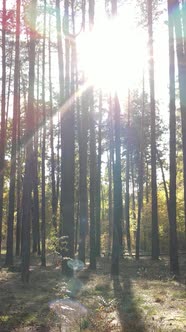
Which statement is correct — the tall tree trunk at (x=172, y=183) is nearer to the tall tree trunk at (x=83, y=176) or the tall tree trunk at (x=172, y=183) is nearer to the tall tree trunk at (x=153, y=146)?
the tall tree trunk at (x=83, y=176)

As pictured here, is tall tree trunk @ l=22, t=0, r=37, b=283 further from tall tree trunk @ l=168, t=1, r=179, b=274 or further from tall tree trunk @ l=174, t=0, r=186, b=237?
tall tree trunk @ l=168, t=1, r=179, b=274

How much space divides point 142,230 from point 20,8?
70.7ft

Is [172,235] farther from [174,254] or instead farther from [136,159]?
[136,159]

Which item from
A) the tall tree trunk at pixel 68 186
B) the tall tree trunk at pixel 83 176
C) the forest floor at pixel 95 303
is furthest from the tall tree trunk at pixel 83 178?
the tall tree trunk at pixel 68 186

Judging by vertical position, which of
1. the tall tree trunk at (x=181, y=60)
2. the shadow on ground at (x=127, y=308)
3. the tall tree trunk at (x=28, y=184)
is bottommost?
the shadow on ground at (x=127, y=308)

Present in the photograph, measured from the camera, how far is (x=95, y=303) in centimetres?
872

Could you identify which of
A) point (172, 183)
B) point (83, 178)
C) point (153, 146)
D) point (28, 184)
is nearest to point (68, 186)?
point (28, 184)

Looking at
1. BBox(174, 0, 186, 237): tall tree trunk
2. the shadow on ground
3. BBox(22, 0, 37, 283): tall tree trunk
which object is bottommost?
the shadow on ground

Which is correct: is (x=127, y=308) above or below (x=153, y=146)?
below

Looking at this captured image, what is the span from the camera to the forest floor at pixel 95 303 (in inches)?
258

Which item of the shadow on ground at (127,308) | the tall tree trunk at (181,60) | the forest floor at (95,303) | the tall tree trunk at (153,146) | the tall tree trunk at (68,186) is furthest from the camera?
the tall tree trunk at (153,146)

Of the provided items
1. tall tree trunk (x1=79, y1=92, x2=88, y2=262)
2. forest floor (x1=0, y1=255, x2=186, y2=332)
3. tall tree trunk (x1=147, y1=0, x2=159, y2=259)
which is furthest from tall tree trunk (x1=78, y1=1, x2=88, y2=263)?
tall tree trunk (x1=147, y1=0, x2=159, y2=259)

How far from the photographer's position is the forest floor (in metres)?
6.54

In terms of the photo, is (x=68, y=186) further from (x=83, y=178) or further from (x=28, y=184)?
(x=83, y=178)
